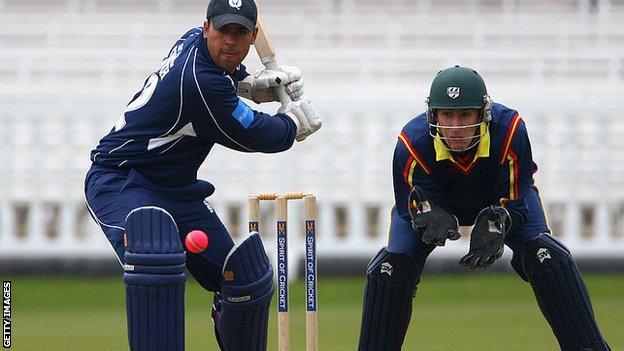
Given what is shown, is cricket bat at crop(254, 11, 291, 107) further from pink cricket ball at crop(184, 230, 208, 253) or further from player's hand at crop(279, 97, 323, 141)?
pink cricket ball at crop(184, 230, 208, 253)

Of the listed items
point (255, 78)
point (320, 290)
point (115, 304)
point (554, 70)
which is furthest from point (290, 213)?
point (255, 78)

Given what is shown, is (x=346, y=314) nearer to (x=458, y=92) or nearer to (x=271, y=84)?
(x=271, y=84)

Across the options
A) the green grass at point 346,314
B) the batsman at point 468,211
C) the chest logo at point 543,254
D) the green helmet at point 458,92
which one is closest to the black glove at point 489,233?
the batsman at point 468,211

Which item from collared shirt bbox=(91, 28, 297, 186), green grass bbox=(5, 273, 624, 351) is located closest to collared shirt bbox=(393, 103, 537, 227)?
collared shirt bbox=(91, 28, 297, 186)

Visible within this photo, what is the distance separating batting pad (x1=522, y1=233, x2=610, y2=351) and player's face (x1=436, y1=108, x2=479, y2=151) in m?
0.51

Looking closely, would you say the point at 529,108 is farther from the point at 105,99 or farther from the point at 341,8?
the point at 341,8

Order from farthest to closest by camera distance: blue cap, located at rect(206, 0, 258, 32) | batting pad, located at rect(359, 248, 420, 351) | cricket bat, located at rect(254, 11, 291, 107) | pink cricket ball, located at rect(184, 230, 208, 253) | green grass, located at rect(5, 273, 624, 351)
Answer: green grass, located at rect(5, 273, 624, 351)
cricket bat, located at rect(254, 11, 291, 107)
batting pad, located at rect(359, 248, 420, 351)
pink cricket ball, located at rect(184, 230, 208, 253)
blue cap, located at rect(206, 0, 258, 32)

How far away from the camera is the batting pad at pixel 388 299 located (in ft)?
16.2

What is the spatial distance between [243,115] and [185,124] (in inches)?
8.2

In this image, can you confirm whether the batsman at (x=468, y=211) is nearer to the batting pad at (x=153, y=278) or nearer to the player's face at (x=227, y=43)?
the player's face at (x=227, y=43)

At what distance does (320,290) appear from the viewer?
32.1 feet

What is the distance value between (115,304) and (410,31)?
596 cm

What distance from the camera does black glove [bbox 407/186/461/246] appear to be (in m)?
4.73

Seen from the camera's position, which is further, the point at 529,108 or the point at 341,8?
the point at 341,8
